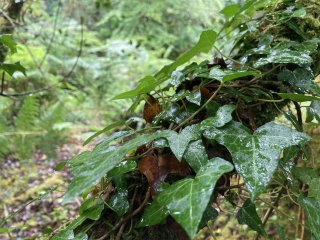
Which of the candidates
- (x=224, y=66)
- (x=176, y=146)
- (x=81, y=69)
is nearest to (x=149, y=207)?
(x=176, y=146)

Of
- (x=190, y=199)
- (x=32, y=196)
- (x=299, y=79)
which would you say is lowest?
(x=32, y=196)

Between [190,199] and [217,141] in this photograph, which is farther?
[217,141]

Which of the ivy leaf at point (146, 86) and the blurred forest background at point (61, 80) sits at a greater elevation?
the ivy leaf at point (146, 86)

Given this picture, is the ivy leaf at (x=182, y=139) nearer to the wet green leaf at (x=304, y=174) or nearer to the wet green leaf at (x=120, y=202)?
the wet green leaf at (x=120, y=202)

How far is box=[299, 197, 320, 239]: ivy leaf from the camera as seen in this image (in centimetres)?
67

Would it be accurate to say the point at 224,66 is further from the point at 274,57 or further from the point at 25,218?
the point at 25,218

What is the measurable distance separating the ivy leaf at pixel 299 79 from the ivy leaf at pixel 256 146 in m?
0.23

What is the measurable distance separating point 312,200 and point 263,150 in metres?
0.18

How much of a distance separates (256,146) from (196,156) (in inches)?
4.5

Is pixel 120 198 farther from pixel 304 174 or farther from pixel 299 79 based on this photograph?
pixel 299 79

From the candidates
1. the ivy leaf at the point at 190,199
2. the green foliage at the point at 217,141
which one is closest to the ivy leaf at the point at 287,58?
the green foliage at the point at 217,141

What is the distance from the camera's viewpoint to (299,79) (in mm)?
892

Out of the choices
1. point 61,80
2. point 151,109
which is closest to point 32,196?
point 61,80

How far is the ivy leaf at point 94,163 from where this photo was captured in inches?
23.0
